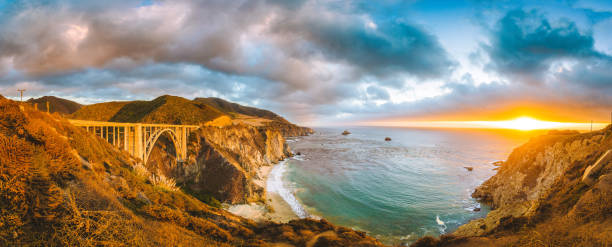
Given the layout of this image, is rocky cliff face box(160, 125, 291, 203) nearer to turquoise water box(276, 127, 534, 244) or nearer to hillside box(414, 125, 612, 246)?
turquoise water box(276, 127, 534, 244)

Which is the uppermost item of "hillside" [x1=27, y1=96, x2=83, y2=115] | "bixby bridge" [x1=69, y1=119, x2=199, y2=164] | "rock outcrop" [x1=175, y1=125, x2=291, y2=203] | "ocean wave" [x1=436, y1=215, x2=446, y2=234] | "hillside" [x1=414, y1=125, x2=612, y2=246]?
"hillside" [x1=27, y1=96, x2=83, y2=115]

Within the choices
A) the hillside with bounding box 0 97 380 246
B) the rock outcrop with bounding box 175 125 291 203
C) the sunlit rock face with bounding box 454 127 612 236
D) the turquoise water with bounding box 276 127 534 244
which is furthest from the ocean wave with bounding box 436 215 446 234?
the rock outcrop with bounding box 175 125 291 203

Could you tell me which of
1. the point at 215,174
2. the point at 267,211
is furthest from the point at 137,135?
the point at 267,211

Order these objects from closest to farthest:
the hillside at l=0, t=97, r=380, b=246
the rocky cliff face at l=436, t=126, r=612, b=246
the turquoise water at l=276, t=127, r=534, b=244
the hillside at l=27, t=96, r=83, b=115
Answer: the hillside at l=0, t=97, r=380, b=246
the rocky cliff face at l=436, t=126, r=612, b=246
the turquoise water at l=276, t=127, r=534, b=244
the hillside at l=27, t=96, r=83, b=115

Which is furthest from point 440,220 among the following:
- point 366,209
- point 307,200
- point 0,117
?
point 0,117

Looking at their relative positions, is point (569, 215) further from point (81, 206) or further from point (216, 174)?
point (216, 174)

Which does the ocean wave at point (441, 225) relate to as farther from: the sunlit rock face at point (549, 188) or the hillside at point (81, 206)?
the hillside at point (81, 206)

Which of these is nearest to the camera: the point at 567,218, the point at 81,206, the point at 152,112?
the point at 81,206

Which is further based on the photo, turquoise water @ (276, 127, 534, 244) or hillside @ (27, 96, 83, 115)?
hillside @ (27, 96, 83, 115)
